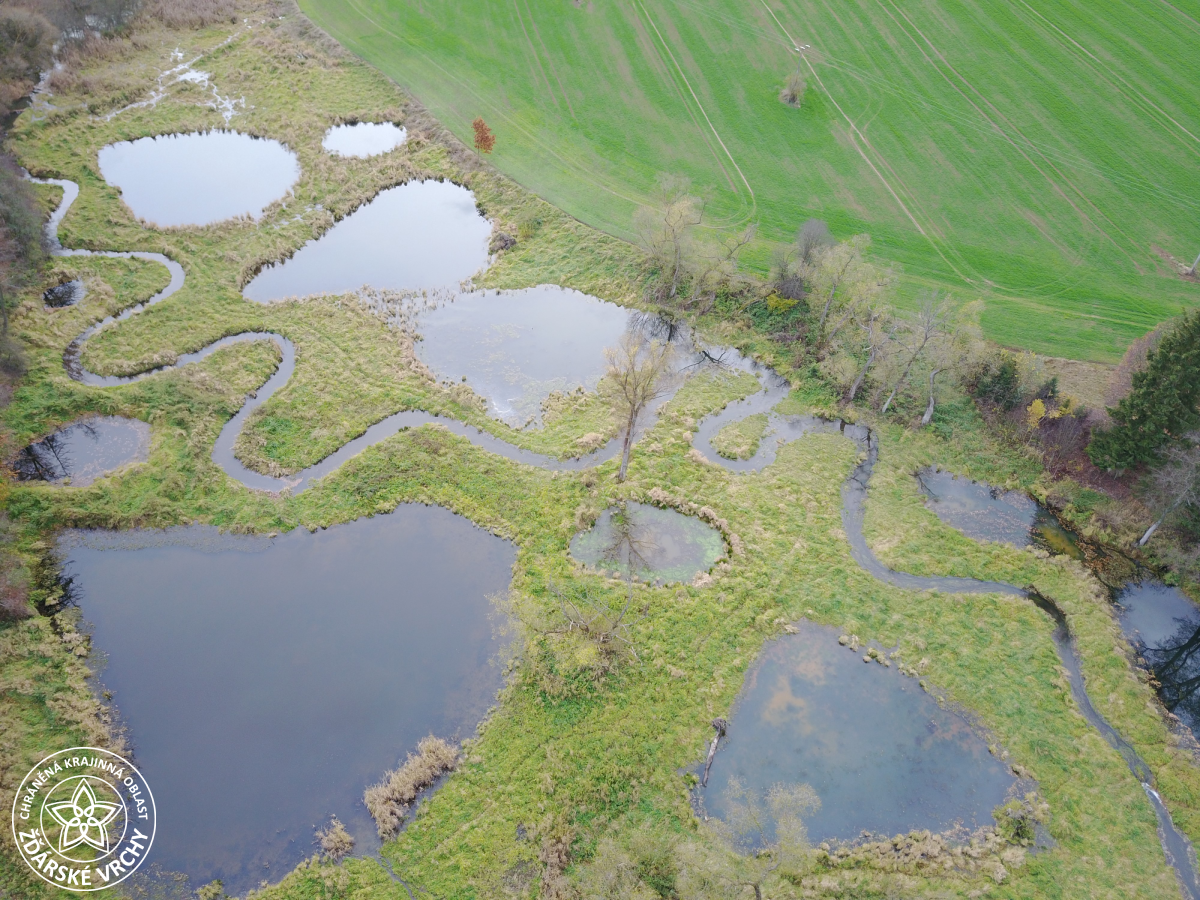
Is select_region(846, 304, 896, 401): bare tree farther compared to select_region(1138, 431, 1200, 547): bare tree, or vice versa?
select_region(846, 304, 896, 401): bare tree

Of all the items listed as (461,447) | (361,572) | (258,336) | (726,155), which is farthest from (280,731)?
(726,155)

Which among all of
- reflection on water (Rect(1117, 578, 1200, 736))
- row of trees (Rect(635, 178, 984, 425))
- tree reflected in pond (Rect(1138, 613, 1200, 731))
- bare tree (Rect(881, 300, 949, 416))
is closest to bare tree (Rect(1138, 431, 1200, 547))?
reflection on water (Rect(1117, 578, 1200, 736))

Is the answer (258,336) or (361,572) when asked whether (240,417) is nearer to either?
(258,336)

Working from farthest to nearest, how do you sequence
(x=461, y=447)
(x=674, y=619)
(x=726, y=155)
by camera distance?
(x=726, y=155) < (x=461, y=447) < (x=674, y=619)

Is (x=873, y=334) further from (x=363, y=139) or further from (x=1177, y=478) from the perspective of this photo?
(x=363, y=139)

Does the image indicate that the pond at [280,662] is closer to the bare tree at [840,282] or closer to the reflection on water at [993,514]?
the reflection on water at [993,514]

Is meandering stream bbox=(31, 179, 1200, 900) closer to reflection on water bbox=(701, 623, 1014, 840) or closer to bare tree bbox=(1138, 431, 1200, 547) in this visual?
reflection on water bbox=(701, 623, 1014, 840)

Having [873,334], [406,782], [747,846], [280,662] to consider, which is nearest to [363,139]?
[873,334]
